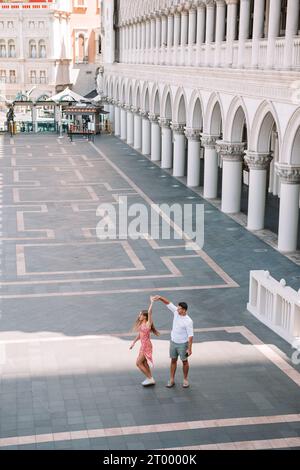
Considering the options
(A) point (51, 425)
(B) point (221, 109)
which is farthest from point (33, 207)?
(A) point (51, 425)

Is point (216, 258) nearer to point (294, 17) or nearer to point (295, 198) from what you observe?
point (295, 198)

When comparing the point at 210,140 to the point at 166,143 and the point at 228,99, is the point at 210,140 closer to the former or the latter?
the point at 228,99

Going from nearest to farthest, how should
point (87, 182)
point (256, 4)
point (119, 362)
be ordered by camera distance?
point (119, 362) < point (256, 4) < point (87, 182)

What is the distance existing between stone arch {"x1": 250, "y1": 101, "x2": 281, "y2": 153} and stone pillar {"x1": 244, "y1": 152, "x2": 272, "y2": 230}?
353 millimetres

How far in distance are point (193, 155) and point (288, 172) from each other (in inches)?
531

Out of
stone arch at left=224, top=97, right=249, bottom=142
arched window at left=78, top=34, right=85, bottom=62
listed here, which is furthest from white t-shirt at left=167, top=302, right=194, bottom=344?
arched window at left=78, top=34, right=85, bottom=62

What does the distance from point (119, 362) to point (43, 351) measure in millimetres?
1904

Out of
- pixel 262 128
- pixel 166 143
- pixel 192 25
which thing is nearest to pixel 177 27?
pixel 192 25

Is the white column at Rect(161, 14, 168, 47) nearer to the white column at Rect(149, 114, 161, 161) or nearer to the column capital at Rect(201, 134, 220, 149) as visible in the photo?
the white column at Rect(149, 114, 161, 161)

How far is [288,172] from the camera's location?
25469mm

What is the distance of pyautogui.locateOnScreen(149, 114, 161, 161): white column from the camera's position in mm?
48938

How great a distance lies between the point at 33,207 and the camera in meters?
33.6

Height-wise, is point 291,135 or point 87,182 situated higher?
point 291,135
